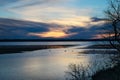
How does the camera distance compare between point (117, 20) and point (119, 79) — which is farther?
point (119, 79)

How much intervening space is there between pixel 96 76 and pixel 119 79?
15.3 ft

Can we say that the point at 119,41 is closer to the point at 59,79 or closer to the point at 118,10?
the point at 118,10

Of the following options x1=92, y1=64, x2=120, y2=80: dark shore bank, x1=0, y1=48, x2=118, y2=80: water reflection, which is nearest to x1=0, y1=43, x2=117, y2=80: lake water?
x1=0, y1=48, x2=118, y2=80: water reflection

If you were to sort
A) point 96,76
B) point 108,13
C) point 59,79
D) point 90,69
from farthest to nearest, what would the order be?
point 90,69, point 59,79, point 96,76, point 108,13

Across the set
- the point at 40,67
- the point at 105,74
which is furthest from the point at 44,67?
the point at 105,74

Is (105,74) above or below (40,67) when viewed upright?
above

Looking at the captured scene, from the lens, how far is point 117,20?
15.2 metres

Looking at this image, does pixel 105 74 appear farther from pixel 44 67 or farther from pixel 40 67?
pixel 40 67

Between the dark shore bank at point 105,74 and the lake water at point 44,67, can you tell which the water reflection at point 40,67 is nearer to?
the lake water at point 44,67

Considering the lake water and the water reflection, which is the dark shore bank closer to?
the lake water

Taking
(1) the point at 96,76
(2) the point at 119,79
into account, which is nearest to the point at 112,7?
(2) the point at 119,79

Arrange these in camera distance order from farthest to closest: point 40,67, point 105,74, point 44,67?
point 40,67, point 44,67, point 105,74

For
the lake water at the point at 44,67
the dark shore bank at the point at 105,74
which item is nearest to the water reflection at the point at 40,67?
the lake water at the point at 44,67

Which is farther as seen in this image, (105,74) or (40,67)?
(40,67)
